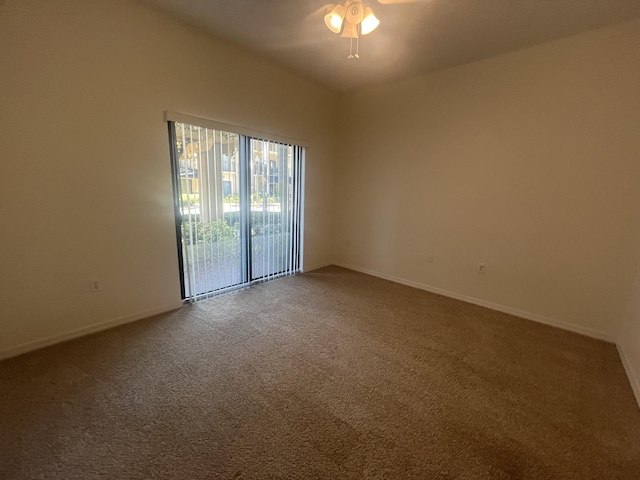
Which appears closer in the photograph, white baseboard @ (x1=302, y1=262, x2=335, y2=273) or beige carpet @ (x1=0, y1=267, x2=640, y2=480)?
beige carpet @ (x1=0, y1=267, x2=640, y2=480)

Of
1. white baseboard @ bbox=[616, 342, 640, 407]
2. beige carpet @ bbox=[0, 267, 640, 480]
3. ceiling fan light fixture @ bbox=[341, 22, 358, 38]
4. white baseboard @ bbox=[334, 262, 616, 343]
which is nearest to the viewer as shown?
beige carpet @ bbox=[0, 267, 640, 480]

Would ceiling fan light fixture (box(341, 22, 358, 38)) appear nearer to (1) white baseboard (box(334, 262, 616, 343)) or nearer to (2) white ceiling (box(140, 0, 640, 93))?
(2) white ceiling (box(140, 0, 640, 93))

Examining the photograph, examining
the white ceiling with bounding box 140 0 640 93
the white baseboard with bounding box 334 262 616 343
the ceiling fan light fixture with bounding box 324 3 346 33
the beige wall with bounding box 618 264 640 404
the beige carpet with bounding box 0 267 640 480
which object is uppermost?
the white ceiling with bounding box 140 0 640 93

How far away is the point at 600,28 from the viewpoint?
7.60ft

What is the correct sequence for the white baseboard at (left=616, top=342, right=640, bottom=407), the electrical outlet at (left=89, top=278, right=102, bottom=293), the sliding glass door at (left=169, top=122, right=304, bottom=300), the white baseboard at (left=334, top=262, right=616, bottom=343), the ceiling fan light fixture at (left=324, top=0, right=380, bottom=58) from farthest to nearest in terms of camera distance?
1. the sliding glass door at (left=169, top=122, right=304, bottom=300)
2. the white baseboard at (left=334, top=262, right=616, bottom=343)
3. the electrical outlet at (left=89, top=278, right=102, bottom=293)
4. the ceiling fan light fixture at (left=324, top=0, right=380, bottom=58)
5. the white baseboard at (left=616, top=342, right=640, bottom=407)

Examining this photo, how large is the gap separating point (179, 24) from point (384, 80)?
2.42 m

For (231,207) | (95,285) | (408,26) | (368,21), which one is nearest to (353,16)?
(368,21)

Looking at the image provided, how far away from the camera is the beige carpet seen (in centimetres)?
129

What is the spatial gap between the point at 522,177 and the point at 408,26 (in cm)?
186

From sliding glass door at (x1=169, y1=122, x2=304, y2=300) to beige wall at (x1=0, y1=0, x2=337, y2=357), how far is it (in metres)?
0.16

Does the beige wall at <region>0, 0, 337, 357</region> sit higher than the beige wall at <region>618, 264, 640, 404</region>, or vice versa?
the beige wall at <region>0, 0, 337, 357</region>

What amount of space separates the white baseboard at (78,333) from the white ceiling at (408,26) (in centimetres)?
275

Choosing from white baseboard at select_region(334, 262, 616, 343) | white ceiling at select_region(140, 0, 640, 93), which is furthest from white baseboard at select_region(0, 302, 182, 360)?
white baseboard at select_region(334, 262, 616, 343)

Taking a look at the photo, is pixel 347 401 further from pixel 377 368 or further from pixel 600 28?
pixel 600 28
